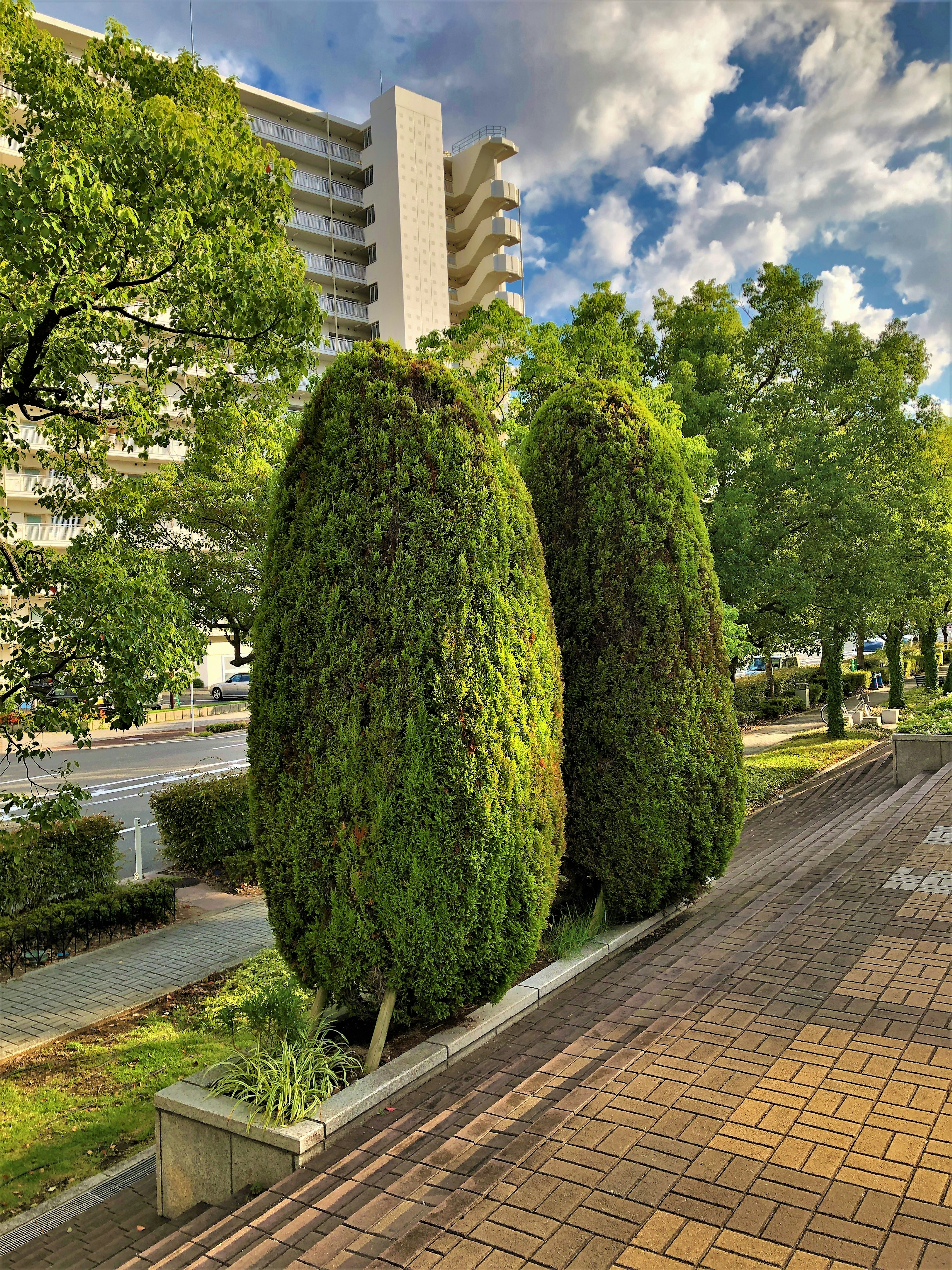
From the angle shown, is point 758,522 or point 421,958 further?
point 758,522

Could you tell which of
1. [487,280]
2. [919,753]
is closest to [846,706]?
[919,753]

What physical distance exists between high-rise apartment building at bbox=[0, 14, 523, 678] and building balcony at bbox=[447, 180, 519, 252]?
0.30 feet

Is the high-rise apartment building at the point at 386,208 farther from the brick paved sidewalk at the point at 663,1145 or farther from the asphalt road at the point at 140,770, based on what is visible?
the brick paved sidewalk at the point at 663,1145

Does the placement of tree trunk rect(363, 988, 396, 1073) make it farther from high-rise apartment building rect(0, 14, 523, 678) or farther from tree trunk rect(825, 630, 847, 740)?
high-rise apartment building rect(0, 14, 523, 678)

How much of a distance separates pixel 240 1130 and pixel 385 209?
58.2m

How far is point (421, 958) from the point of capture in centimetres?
443

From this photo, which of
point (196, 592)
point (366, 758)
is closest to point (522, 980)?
point (366, 758)

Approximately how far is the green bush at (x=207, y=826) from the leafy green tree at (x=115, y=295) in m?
4.39

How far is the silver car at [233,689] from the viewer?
45406 mm

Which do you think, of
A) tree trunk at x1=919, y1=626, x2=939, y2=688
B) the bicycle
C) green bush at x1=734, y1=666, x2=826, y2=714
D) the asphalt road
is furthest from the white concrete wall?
tree trunk at x1=919, y1=626, x2=939, y2=688

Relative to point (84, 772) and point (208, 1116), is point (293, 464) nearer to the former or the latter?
point (208, 1116)

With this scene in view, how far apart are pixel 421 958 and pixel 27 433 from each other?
38978mm

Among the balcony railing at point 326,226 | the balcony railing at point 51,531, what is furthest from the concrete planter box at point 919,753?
the balcony railing at point 326,226

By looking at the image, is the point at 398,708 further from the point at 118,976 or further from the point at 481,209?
the point at 481,209
